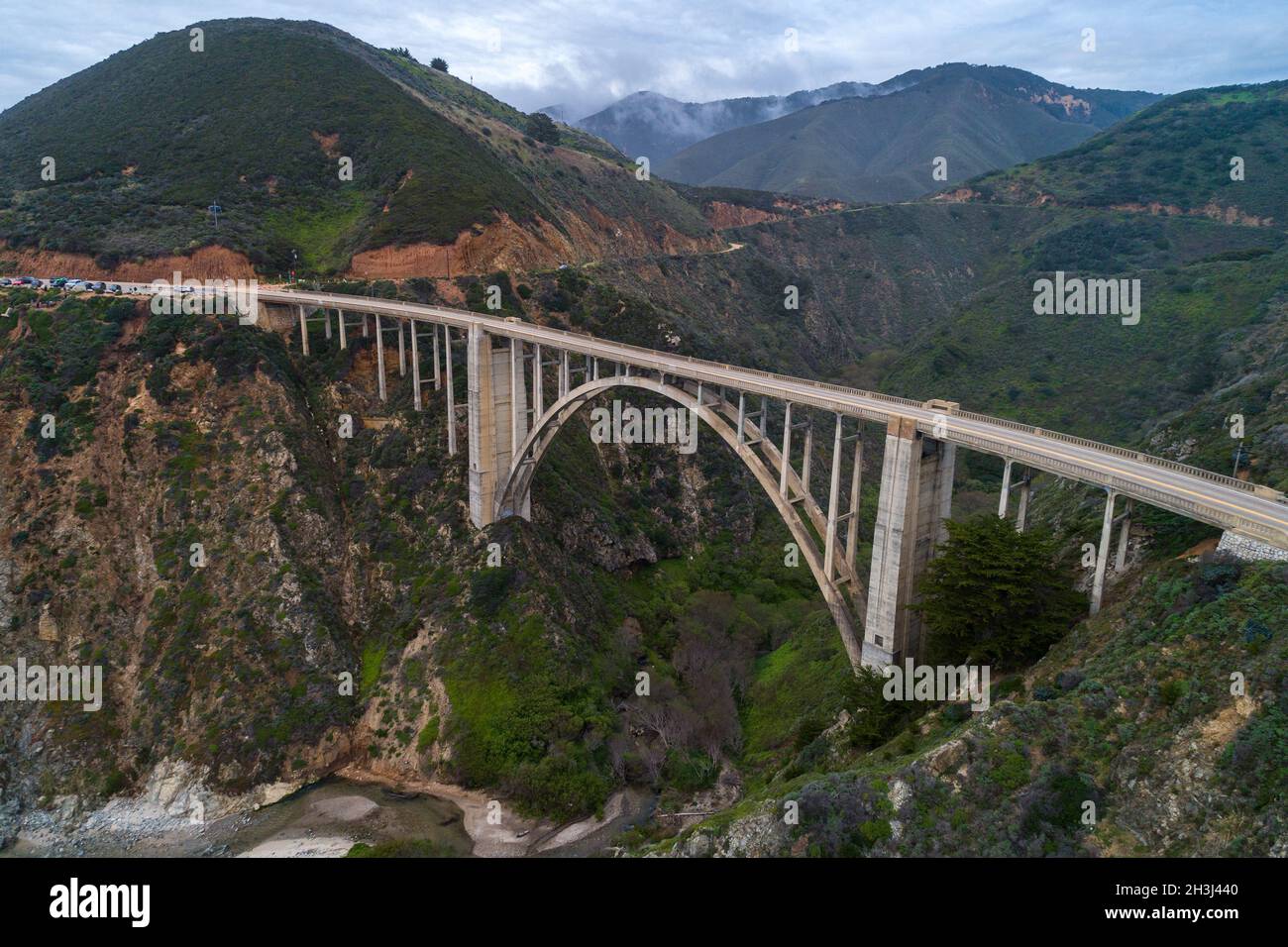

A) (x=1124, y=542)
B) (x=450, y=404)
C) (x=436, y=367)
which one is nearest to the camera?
(x=1124, y=542)

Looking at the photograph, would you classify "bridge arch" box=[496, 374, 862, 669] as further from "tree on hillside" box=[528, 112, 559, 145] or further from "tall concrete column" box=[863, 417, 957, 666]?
"tree on hillside" box=[528, 112, 559, 145]

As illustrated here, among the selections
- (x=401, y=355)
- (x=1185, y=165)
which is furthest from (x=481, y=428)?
(x=1185, y=165)

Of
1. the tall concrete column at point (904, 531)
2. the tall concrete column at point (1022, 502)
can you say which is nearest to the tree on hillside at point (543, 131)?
the tall concrete column at point (904, 531)

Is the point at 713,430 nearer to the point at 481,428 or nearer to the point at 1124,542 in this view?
the point at 481,428

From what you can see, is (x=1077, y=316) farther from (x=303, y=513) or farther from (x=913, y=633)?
(x=303, y=513)

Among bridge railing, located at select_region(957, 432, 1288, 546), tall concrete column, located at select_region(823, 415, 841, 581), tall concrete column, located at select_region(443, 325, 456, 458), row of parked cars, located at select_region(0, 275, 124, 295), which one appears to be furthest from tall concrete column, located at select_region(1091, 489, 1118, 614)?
row of parked cars, located at select_region(0, 275, 124, 295)

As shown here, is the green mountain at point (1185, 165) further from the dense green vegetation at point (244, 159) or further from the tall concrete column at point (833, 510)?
the tall concrete column at point (833, 510)
